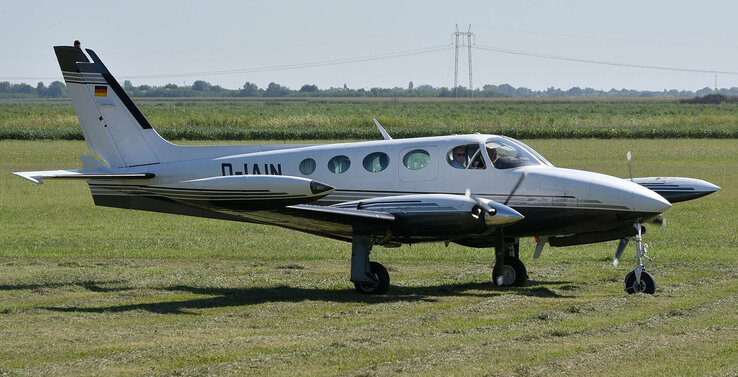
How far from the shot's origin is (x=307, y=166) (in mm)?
18172

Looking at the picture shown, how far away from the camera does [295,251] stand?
76.7ft

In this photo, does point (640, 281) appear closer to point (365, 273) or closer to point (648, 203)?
point (648, 203)

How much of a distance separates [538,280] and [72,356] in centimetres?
965

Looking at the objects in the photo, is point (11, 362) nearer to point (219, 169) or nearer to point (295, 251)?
point (219, 169)

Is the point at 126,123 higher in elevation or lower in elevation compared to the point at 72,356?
higher

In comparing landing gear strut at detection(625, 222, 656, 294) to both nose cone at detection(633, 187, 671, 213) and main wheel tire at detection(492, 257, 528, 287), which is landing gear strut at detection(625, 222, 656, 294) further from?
main wheel tire at detection(492, 257, 528, 287)

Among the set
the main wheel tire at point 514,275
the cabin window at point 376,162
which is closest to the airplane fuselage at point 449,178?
the cabin window at point 376,162

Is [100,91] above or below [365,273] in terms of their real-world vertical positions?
above

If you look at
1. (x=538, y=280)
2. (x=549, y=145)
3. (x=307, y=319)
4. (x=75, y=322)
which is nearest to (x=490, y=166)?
(x=538, y=280)

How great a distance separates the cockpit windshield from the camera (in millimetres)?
17125

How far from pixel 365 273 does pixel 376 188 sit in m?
1.69

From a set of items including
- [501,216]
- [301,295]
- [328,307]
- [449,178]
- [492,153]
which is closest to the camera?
[501,216]

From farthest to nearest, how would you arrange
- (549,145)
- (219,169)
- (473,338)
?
(549,145), (219,169), (473,338)

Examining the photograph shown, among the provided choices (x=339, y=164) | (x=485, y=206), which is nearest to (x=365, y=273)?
(x=339, y=164)
